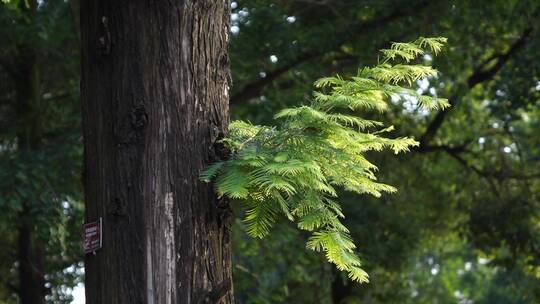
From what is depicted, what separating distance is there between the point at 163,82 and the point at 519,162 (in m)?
11.7

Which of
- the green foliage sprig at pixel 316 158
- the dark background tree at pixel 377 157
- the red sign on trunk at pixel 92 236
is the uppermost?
the green foliage sprig at pixel 316 158

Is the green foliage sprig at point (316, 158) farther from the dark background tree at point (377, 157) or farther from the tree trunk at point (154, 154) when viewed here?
the dark background tree at point (377, 157)

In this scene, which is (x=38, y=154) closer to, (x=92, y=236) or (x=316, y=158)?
(x=92, y=236)

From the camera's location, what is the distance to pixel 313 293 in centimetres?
1580

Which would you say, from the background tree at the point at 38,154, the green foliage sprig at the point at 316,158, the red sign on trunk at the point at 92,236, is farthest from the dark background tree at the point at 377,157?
the green foliage sprig at the point at 316,158

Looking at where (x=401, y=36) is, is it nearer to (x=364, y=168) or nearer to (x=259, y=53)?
(x=259, y=53)

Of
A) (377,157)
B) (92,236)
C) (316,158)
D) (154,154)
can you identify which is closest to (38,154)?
(377,157)

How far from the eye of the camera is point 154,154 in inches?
153

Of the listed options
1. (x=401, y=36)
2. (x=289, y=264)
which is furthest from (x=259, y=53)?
(x=289, y=264)

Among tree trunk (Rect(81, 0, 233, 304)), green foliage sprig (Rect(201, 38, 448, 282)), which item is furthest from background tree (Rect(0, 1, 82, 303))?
green foliage sprig (Rect(201, 38, 448, 282))

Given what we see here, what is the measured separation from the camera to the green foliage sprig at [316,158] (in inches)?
151

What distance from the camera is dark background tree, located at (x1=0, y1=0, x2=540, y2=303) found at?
1096 cm

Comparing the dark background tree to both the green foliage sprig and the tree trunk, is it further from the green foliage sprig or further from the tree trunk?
the green foliage sprig

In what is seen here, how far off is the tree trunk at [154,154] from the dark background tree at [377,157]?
19.9 feet
